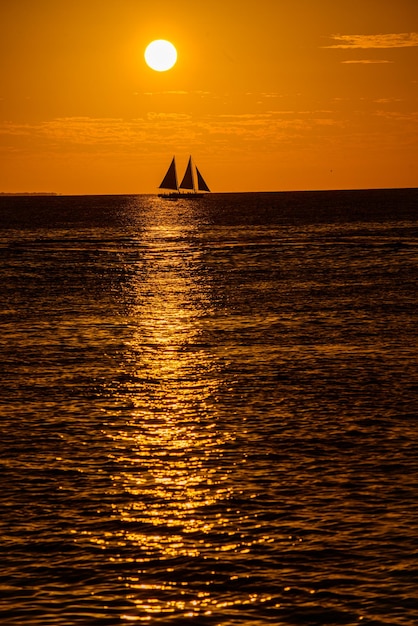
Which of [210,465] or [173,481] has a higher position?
[210,465]

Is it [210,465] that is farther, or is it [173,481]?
[210,465]

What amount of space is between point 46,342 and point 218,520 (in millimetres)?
26496

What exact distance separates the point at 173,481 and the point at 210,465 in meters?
1.66

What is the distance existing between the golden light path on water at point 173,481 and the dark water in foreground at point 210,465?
6 cm

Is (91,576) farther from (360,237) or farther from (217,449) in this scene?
(360,237)

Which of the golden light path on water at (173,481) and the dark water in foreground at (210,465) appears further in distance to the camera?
the golden light path on water at (173,481)

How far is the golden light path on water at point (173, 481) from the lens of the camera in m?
18.0

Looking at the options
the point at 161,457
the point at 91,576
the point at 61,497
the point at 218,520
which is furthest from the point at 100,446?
the point at 91,576

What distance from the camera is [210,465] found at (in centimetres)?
2520

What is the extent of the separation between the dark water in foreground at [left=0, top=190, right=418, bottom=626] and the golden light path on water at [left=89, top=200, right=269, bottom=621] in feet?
0.19

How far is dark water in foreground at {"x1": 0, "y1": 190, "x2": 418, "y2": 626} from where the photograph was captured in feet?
57.8

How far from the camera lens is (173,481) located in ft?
78.0

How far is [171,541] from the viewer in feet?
65.5

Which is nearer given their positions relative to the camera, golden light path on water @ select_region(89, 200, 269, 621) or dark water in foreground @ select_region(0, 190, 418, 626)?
dark water in foreground @ select_region(0, 190, 418, 626)
